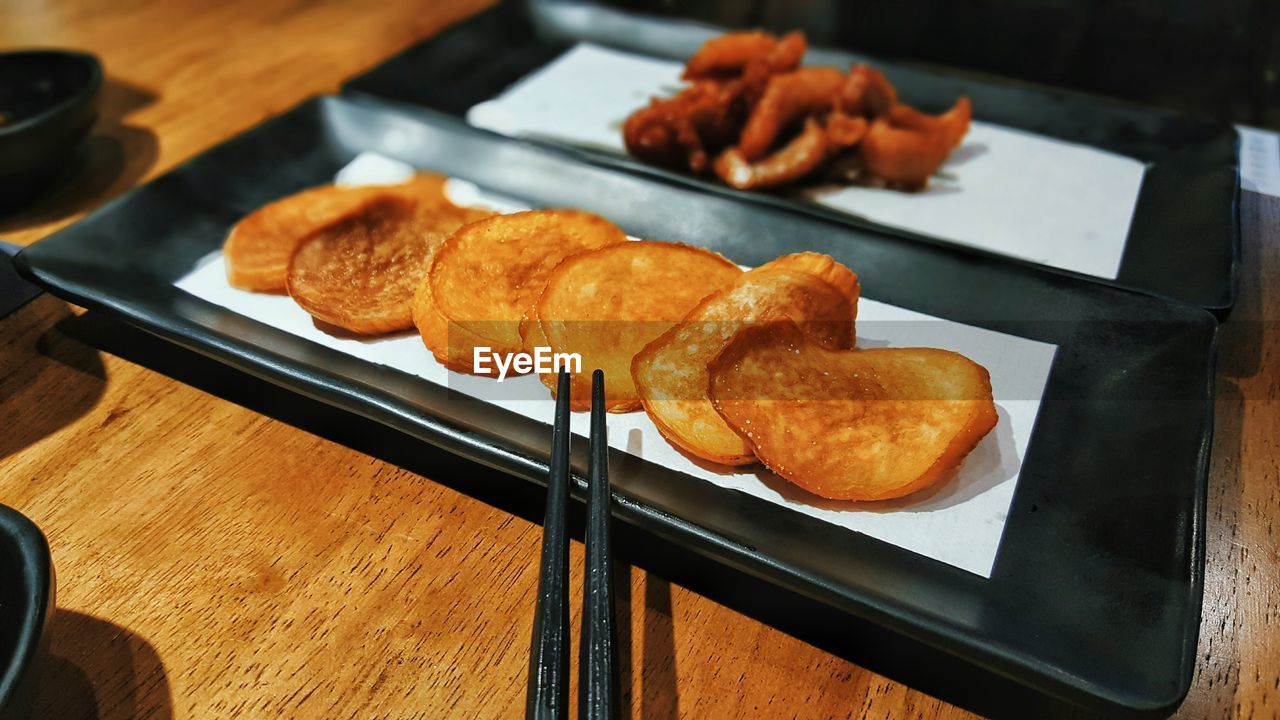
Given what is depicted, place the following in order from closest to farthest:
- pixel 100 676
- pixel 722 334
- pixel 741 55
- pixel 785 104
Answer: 1. pixel 100 676
2. pixel 722 334
3. pixel 785 104
4. pixel 741 55

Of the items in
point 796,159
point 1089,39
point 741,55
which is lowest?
point 1089,39

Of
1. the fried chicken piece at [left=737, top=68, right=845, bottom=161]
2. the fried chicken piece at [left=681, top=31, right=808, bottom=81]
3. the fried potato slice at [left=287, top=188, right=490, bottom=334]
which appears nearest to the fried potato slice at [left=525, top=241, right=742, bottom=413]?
the fried potato slice at [left=287, top=188, right=490, bottom=334]

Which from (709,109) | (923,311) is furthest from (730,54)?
(923,311)

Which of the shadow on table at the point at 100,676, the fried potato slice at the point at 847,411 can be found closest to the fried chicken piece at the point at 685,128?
the fried potato slice at the point at 847,411

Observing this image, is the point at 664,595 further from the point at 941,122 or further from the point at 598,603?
the point at 941,122

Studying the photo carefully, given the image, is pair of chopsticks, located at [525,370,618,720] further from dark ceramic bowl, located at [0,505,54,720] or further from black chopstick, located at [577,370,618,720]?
dark ceramic bowl, located at [0,505,54,720]

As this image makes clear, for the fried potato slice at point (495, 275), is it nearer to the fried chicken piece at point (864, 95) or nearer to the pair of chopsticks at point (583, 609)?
the pair of chopsticks at point (583, 609)

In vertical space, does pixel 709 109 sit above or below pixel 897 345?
above
